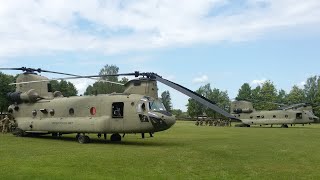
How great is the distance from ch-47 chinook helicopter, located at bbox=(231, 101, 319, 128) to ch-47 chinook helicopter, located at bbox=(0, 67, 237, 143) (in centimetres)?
3698

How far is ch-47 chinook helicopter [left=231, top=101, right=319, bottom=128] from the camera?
53.7 metres

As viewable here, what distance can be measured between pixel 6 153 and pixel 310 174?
1169cm

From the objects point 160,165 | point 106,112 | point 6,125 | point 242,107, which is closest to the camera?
point 160,165

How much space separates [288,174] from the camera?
1138cm

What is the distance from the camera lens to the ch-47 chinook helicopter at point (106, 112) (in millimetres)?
20328

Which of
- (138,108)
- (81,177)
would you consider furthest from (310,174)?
(138,108)

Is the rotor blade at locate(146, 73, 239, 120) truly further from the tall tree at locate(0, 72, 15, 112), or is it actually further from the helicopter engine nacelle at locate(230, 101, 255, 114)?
the tall tree at locate(0, 72, 15, 112)

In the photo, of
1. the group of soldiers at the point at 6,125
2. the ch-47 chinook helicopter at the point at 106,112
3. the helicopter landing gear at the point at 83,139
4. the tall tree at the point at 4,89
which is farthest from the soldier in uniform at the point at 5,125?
the tall tree at the point at 4,89

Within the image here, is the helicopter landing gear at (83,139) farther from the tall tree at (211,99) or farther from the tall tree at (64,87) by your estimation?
the tall tree at (211,99)

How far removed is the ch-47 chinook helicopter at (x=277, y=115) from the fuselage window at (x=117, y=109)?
38.6 m

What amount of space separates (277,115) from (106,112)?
3913 centimetres

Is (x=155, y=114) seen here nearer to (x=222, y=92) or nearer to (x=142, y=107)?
(x=142, y=107)

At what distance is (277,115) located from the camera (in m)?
55.2

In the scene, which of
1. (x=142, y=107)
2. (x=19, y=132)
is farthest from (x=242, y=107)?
(x=142, y=107)
